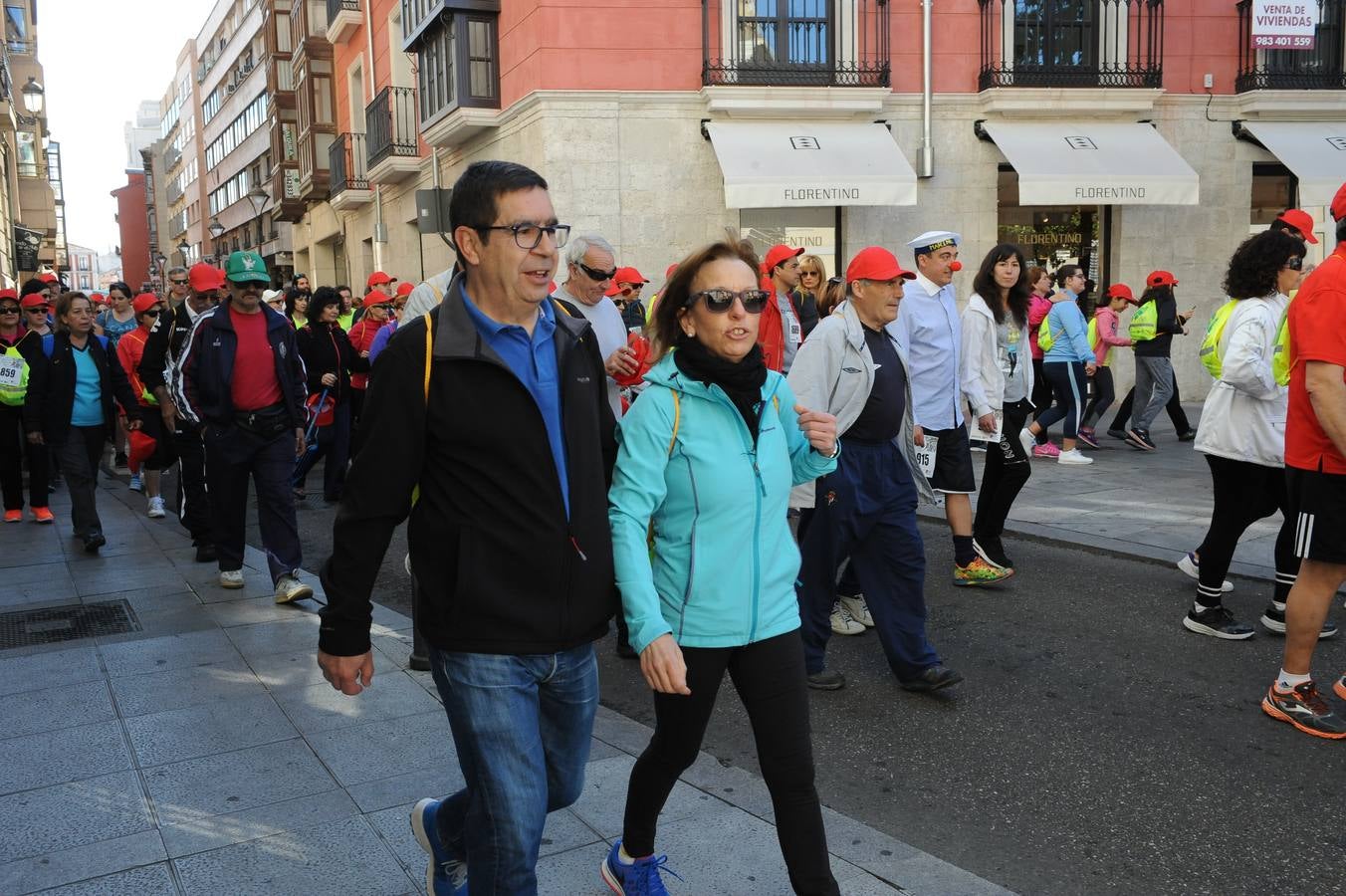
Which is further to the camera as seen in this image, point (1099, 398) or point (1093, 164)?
point (1093, 164)

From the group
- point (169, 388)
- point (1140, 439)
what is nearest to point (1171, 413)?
point (1140, 439)

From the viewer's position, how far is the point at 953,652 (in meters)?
5.36

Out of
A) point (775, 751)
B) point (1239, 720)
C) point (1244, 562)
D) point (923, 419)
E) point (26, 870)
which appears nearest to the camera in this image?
point (775, 751)

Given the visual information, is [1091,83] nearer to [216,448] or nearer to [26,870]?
[216,448]

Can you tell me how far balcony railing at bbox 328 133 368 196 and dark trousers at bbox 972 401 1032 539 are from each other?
69.5 ft

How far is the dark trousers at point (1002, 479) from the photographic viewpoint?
664 cm

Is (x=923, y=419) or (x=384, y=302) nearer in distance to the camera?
(x=923, y=419)

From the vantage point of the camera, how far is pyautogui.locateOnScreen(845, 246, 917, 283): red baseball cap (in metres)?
4.71

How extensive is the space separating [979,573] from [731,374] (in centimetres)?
417

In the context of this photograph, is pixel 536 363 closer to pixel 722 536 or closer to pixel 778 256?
pixel 722 536

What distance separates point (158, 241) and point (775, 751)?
105389mm

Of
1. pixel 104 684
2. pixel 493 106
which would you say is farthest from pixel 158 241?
pixel 104 684

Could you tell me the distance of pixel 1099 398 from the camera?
12672 millimetres

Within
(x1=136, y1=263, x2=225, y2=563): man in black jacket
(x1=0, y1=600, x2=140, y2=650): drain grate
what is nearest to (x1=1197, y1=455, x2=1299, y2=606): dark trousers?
(x1=0, y1=600, x2=140, y2=650): drain grate
